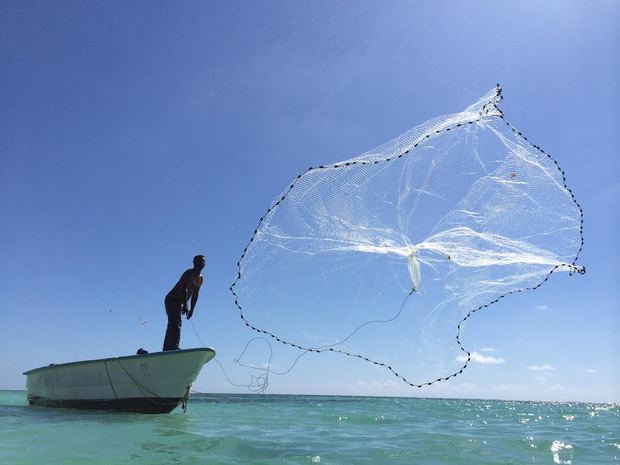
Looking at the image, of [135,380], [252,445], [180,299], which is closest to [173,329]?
[180,299]

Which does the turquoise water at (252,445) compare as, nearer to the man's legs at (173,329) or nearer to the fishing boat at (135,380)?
the fishing boat at (135,380)

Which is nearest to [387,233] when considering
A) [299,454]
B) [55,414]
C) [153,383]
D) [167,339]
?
[299,454]

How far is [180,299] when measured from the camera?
36.1ft

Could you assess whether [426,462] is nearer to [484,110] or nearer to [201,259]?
[484,110]

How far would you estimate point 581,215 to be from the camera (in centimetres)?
837

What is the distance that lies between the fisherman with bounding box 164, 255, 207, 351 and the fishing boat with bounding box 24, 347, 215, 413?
1.39 feet

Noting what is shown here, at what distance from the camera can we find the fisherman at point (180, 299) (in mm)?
10984

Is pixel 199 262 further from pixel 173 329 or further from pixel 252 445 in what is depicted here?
pixel 252 445

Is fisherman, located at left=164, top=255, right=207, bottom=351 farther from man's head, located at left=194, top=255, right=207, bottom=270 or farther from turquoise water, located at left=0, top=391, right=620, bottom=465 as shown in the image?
turquoise water, located at left=0, top=391, right=620, bottom=465

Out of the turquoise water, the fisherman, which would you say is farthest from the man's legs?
the turquoise water

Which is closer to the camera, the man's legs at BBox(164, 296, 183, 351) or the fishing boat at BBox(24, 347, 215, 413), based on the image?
the man's legs at BBox(164, 296, 183, 351)

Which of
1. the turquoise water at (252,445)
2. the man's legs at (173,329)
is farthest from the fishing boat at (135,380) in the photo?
the turquoise water at (252,445)

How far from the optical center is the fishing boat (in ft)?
36.8

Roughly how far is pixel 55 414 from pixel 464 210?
36.6ft
